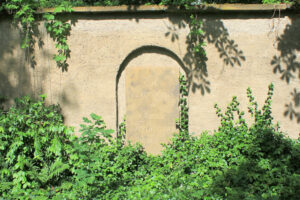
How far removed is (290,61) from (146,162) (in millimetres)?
3232

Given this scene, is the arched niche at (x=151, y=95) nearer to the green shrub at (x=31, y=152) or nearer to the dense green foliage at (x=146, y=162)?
the dense green foliage at (x=146, y=162)

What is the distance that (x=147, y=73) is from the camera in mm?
5340

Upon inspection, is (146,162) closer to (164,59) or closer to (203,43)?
(164,59)

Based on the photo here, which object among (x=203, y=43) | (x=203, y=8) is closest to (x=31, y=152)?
(x=203, y=43)

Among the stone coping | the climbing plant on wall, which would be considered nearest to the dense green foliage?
the climbing plant on wall

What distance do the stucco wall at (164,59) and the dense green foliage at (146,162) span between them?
0.25m

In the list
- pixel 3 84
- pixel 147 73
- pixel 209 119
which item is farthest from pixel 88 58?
pixel 209 119

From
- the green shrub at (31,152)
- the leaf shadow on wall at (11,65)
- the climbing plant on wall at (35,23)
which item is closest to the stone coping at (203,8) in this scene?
the climbing plant on wall at (35,23)

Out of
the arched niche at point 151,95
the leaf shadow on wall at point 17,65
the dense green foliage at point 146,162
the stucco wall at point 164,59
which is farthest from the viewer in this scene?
the leaf shadow on wall at point 17,65

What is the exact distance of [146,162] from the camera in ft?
16.5

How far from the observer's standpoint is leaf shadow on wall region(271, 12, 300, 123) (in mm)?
5145

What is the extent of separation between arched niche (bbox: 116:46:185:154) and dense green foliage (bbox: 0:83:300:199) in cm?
24

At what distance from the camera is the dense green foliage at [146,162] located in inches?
151

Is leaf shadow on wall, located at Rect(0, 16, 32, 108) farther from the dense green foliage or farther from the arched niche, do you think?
the arched niche
